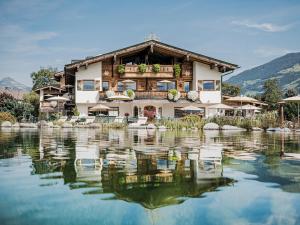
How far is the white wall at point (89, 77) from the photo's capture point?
3388 centimetres

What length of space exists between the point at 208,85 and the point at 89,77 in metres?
10.7

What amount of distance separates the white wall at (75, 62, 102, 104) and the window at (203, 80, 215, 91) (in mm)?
9357

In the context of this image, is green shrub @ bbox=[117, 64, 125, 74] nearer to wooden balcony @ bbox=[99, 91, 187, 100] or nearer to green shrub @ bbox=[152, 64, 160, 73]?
wooden balcony @ bbox=[99, 91, 187, 100]

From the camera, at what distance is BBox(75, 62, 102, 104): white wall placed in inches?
1334

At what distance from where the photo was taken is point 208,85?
34.6 m

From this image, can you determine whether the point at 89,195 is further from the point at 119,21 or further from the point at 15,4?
the point at 119,21

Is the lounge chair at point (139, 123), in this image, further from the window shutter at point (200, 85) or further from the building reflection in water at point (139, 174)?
the building reflection in water at point (139, 174)

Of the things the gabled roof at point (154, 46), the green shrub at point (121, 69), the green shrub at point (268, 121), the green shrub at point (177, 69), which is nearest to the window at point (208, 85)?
the gabled roof at point (154, 46)

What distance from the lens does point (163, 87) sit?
1369 inches

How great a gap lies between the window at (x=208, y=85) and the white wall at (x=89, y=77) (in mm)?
9357

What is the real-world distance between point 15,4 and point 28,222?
2590cm

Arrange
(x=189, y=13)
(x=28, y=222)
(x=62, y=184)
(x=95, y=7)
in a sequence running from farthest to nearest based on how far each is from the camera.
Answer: (x=189, y=13), (x=95, y=7), (x=62, y=184), (x=28, y=222)

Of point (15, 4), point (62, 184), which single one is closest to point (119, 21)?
point (15, 4)

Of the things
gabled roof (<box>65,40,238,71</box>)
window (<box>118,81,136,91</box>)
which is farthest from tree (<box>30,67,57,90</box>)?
gabled roof (<box>65,40,238,71</box>)
